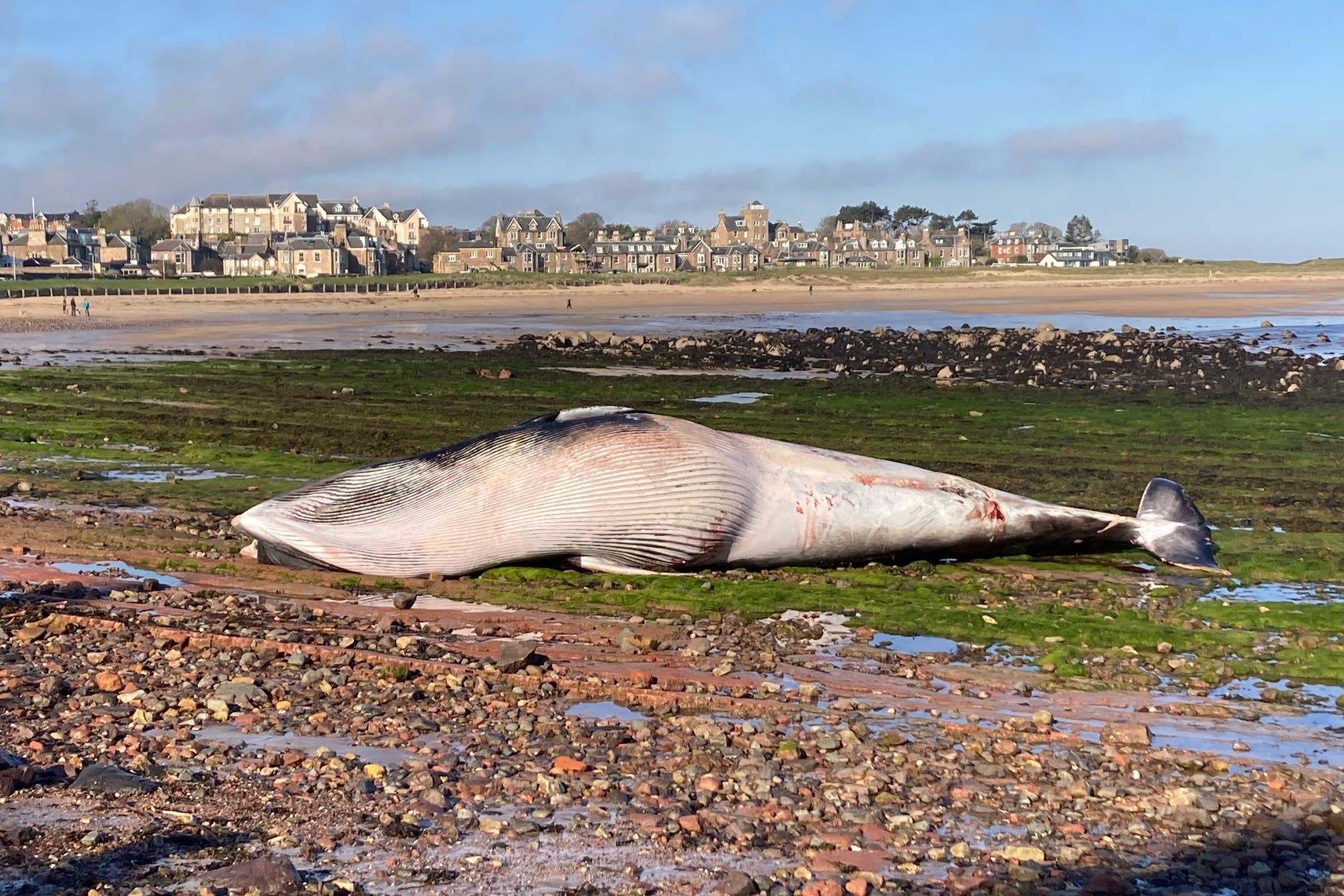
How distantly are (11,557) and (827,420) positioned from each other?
45.0ft

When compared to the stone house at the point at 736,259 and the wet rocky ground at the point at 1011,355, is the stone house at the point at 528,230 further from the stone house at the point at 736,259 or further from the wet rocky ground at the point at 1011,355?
the wet rocky ground at the point at 1011,355

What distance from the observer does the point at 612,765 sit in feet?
23.0

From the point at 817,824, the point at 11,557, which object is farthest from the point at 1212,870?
the point at 11,557

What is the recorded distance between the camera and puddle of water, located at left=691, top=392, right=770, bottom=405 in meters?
26.0

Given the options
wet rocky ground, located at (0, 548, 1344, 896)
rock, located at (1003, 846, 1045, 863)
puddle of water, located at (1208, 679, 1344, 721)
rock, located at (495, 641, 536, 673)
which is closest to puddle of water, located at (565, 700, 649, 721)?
wet rocky ground, located at (0, 548, 1344, 896)

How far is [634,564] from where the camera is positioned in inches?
462

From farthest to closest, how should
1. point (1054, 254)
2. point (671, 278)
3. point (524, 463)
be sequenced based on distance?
point (1054, 254) < point (671, 278) < point (524, 463)

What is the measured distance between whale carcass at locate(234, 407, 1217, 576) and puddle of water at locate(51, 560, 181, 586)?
783mm

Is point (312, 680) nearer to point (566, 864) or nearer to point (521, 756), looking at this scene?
point (521, 756)

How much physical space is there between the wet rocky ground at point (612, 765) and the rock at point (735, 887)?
0.01 meters

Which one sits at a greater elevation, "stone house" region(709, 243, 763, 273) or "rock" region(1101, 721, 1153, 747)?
"stone house" region(709, 243, 763, 273)

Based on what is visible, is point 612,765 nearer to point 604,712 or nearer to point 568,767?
point 568,767

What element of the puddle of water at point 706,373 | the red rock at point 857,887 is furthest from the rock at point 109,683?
the puddle of water at point 706,373

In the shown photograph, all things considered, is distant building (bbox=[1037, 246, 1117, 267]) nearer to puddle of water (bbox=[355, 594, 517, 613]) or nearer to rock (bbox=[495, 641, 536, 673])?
A: puddle of water (bbox=[355, 594, 517, 613])
